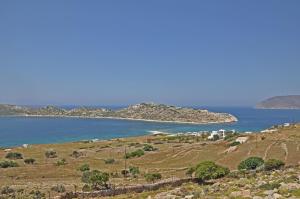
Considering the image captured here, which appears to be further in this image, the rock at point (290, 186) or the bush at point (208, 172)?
the bush at point (208, 172)

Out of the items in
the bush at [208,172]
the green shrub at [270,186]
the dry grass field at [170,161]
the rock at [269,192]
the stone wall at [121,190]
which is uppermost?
the rock at [269,192]

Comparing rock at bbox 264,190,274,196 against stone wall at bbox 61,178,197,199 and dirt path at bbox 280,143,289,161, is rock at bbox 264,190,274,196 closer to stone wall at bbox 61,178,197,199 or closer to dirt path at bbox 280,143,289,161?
stone wall at bbox 61,178,197,199

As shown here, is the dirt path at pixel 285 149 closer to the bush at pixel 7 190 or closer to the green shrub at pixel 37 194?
the green shrub at pixel 37 194

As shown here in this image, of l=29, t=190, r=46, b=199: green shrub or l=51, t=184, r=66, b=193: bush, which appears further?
l=51, t=184, r=66, b=193: bush

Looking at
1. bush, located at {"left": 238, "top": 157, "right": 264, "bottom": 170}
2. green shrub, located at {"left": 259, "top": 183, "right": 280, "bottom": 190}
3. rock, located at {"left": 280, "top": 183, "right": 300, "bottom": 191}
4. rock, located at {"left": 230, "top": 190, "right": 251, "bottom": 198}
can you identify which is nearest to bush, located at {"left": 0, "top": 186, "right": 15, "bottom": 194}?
rock, located at {"left": 230, "top": 190, "right": 251, "bottom": 198}

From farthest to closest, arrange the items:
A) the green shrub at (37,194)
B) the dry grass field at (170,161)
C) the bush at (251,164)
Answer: the dry grass field at (170,161), the bush at (251,164), the green shrub at (37,194)

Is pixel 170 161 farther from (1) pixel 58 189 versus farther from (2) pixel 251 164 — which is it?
Result: (1) pixel 58 189

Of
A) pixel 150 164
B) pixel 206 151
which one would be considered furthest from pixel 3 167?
pixel 206 151

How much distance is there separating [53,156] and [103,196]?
194 ft

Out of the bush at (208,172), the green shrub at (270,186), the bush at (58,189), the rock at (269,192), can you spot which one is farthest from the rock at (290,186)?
the bush at (58,189)

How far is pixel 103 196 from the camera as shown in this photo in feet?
111

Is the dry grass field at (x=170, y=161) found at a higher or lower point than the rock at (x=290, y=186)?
lower

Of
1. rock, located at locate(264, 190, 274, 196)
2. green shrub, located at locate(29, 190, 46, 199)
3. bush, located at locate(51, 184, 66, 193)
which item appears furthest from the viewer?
bush, located at locate(51, 184, 66, 193)

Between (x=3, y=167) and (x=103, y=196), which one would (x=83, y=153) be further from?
(x=103, y=196)
